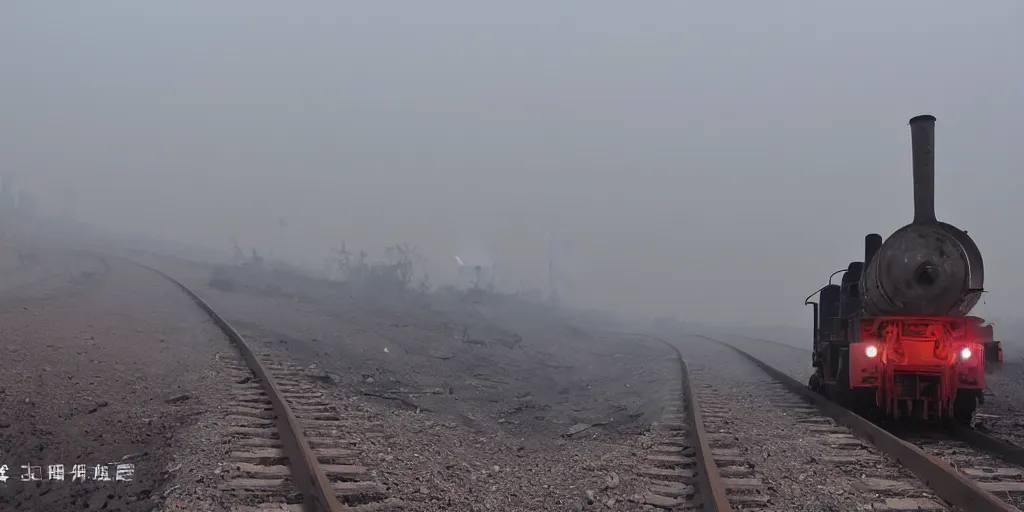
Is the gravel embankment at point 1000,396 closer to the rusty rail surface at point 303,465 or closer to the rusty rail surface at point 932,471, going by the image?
the rusty rail surface at point 932,471

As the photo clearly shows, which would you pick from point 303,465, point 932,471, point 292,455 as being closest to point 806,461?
point 932,471

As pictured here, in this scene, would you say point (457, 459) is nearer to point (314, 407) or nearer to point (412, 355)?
point (314, 407)

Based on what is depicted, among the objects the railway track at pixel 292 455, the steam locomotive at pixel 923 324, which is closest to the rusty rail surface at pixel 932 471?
the steam locomotive at pixel 923 324

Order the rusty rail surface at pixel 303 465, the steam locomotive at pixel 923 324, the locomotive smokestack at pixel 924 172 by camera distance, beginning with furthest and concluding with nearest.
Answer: the locomotive smokestack at pixel 924 172
the steam locomotive at pixel 923 324
the rusty rail surface at pixel 303 465

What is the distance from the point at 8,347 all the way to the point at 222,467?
7439mm

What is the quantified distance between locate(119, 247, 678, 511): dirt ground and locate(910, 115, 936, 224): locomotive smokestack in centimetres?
451

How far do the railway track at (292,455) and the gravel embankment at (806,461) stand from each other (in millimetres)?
3297

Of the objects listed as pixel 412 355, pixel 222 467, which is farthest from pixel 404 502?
pixel 412 355

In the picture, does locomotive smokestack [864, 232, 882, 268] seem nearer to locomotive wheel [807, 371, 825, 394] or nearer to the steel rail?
locomotive wheel [807, 371, 825, 394]

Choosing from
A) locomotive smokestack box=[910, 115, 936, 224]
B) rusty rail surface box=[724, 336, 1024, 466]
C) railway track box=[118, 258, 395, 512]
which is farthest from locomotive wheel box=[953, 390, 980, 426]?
railway track box=[118, 258, 395, 512]

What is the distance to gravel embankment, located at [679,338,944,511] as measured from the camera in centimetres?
602

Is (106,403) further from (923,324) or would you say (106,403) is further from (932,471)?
(923,324)

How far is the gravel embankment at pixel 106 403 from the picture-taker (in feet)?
19.4

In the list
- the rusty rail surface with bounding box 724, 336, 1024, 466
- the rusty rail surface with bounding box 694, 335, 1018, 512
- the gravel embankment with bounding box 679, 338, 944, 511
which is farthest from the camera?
the rusty rail surface with bounding box 724, 336, 1024, 466
